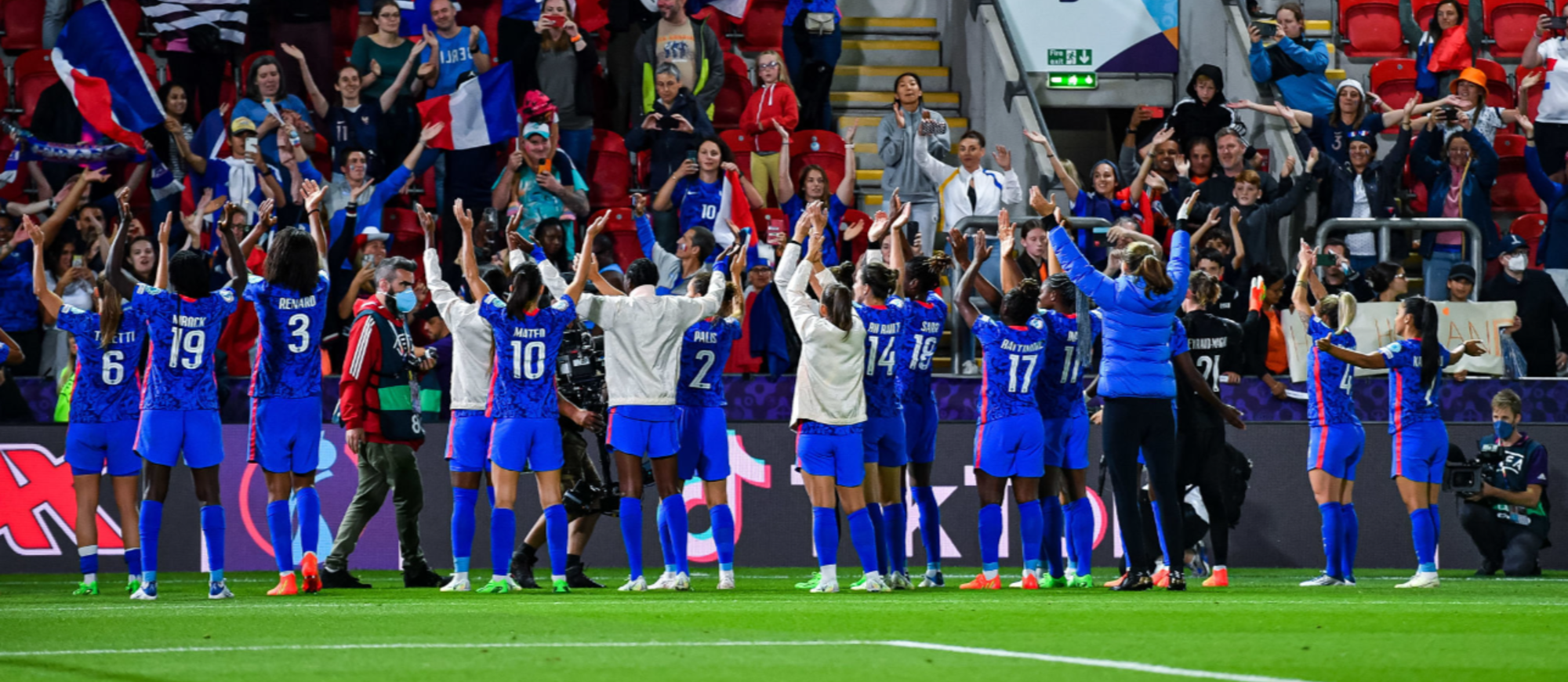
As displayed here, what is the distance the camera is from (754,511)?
47.2 feet

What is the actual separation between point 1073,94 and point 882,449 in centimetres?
911

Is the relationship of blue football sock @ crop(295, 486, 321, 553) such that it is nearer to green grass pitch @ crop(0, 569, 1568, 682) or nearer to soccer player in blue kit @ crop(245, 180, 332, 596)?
soccer player in blue kit @ crop(245, 180, 332, 596)

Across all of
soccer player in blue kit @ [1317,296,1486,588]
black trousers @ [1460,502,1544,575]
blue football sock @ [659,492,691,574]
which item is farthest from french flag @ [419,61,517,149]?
black trousers @ [1460,502,1544,575]

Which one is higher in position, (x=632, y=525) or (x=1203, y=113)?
(x=1203, y=113)

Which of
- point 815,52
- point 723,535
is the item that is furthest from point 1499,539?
point 815,52

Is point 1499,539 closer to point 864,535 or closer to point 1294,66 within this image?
point 1294,66

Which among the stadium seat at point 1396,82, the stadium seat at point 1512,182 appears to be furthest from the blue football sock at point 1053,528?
the stadium seat at point 1396,82

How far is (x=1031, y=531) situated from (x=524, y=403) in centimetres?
319

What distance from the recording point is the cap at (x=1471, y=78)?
1767 centimetres

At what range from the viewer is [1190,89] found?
17.6 meters

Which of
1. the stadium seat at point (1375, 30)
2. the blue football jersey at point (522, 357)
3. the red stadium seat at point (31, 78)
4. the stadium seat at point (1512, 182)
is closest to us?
the blue football jersey at point (522, 357)

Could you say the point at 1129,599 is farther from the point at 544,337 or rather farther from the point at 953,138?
the point at 953,138

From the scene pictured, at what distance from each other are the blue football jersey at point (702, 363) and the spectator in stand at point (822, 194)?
4.36m

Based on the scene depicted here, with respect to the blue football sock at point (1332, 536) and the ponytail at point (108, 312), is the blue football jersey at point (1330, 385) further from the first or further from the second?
the ponytail at point (108, 312)
